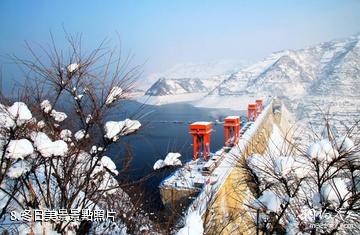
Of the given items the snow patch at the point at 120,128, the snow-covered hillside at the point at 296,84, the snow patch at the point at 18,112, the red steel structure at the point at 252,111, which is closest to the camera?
the snow patch at the point at 18,112

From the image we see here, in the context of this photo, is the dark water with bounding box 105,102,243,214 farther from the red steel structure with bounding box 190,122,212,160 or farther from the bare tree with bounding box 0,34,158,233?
the bare tree with bounding box 0,34,158,233

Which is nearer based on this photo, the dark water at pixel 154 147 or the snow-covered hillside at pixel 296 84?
the dark water at pixel 154 147

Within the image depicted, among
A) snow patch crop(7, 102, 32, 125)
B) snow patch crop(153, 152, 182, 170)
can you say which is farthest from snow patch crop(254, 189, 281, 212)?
snow patch crop(7, 102, 32, 125)

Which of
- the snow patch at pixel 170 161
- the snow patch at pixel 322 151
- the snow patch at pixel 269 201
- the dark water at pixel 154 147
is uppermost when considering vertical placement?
the snow patch at pixel 322 151

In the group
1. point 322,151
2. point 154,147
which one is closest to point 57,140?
point 322,151

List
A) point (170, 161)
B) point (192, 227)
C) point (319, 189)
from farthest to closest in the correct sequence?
point (170, 161)
point (319, 189)
point (192, 227)

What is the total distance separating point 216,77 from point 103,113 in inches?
5626

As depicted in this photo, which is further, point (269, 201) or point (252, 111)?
point (252, 111)

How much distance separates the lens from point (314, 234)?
9.19ft

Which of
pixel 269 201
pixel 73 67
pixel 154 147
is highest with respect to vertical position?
pixel 73 67

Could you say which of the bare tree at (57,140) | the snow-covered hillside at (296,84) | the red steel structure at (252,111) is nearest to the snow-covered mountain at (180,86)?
the snow-covered hillside at (296,84)

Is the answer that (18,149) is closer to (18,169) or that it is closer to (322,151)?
(18,169)

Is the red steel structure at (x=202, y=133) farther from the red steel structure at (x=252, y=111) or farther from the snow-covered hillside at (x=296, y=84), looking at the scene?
the snow-covered hillside at (x=296, y=84)

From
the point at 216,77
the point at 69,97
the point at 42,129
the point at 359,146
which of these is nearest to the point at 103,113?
the point at 69,97
